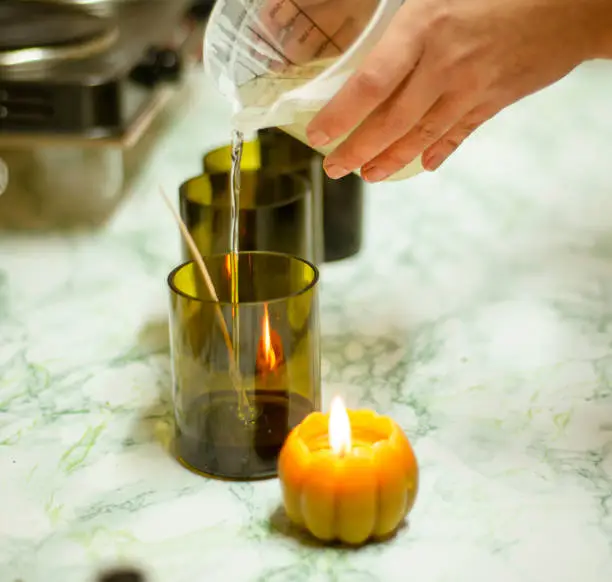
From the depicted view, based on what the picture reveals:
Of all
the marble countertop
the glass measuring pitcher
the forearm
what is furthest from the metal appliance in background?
the forearm

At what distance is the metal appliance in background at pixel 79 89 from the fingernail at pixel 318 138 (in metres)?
0.46

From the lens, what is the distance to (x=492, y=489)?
2.19 ft

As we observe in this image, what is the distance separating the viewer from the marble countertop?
0.61 m

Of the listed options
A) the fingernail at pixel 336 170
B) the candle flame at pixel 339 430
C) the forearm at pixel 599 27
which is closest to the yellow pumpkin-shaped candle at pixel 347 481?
the candle flame at pixel 339 430

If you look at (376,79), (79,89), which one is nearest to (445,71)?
(376,79)

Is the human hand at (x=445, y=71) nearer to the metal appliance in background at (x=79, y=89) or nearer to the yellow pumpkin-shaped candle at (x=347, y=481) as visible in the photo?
the yellow pumpkin-shaped candle at (x=347, y=481)

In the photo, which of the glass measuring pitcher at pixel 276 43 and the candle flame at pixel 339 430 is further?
the glass measuring pitcher at pixel 276 43

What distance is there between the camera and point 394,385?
0.81 meters

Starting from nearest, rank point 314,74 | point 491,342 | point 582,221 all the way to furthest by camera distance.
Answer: point 314,74
point 491,342
point 582,221

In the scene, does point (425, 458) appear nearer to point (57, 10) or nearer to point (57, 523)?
point (57, 523)

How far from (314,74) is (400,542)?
1.21 ft

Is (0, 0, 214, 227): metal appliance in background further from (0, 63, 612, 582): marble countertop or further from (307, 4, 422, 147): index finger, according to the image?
(307, 4, 422, 147): index finger

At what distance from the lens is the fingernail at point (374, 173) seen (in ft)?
2.32

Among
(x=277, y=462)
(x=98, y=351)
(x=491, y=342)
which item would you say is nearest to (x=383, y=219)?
(x=491, y=342)
